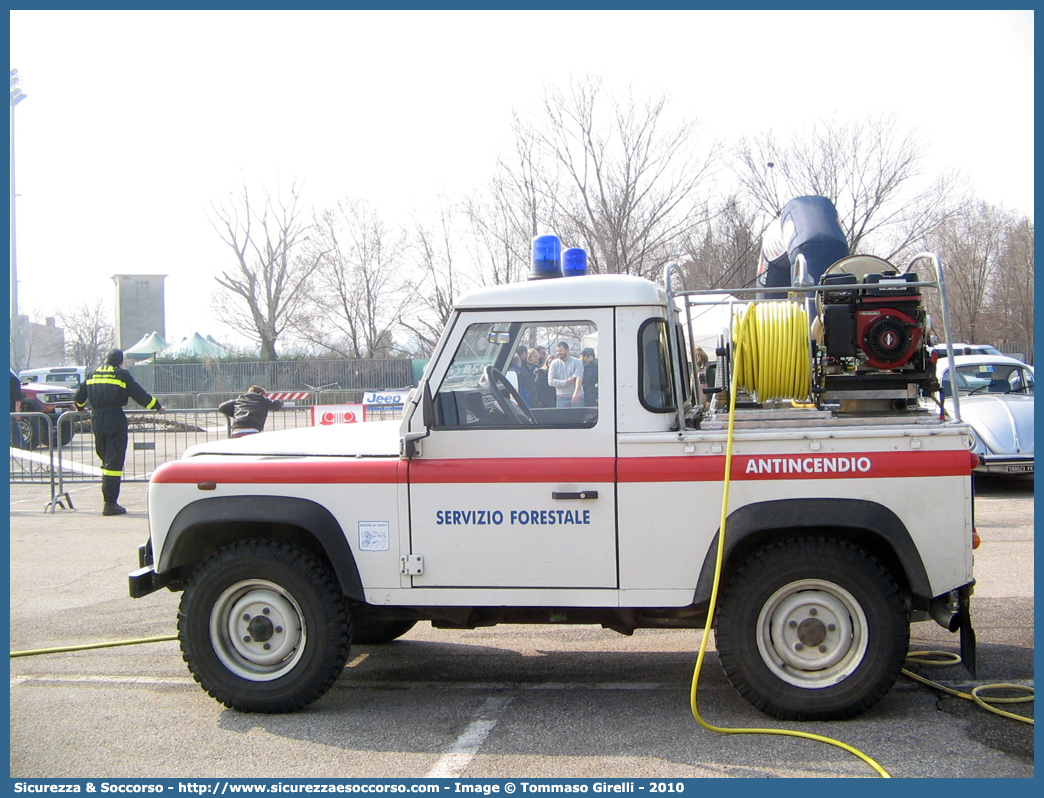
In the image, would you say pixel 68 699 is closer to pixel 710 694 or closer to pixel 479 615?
pixel 479 615

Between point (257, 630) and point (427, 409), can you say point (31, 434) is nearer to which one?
point (257, 630)

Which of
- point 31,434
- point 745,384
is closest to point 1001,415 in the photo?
point 745,384

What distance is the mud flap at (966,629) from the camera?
422 centimetres

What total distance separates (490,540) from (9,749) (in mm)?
2585

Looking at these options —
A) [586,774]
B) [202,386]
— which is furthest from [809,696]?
→ [202,386]

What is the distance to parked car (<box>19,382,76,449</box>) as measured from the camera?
47.9 feet

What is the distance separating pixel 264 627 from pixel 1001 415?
1012 cm

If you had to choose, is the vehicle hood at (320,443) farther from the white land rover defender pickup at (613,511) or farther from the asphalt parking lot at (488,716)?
the asphalt parking lot at (488,716)

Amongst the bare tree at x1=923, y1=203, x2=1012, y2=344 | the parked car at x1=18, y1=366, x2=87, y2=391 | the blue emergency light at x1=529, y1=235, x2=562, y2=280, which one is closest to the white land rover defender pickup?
the blue emergency light at x1=529, y1=235, x2=562, y2=280

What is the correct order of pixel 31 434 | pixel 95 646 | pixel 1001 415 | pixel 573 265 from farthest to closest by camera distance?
pixel 31 434 < pixel 1001 415 < pixel 95 646 < pixel 573 265

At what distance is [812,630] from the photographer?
4254mm

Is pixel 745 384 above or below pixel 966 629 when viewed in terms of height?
above

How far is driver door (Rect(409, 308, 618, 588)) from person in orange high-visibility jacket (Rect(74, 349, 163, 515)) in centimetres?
788

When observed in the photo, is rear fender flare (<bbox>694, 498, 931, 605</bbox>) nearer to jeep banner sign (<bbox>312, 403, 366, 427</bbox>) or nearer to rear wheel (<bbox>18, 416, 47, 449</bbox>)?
jeep banner sign (<bbox>312, 403, 366, 427</bbox>)
